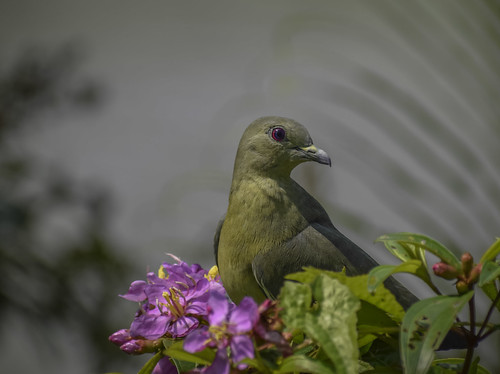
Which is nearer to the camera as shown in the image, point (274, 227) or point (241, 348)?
point (241, 348)

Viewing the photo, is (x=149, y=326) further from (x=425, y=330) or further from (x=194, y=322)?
(x=425, y=330)

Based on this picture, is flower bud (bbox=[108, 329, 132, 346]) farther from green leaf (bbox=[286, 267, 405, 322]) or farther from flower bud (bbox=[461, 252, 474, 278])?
flower bud (bbox=[461, 252, 474, 278])

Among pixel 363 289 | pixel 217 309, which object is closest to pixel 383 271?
pixel 363 289

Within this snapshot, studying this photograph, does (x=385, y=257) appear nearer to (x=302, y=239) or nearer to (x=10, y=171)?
(x=302, y=239)

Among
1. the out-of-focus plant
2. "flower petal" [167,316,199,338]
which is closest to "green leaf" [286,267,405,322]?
the out-of-focus plant

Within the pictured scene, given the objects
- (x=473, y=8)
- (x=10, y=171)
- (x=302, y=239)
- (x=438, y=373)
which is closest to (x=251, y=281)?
(x=302, y=239)

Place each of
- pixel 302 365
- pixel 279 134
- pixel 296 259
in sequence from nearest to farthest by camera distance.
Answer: pixel 302 365 → pixel 296 259 → pixel 279 134

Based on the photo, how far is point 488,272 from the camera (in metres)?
0.40

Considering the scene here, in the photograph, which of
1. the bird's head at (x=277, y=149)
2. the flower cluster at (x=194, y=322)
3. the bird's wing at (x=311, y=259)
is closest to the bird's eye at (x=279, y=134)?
the bird's head at (x=277, y=149)

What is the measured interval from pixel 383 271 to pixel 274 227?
1.41 feet

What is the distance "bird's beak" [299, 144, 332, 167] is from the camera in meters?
0.88

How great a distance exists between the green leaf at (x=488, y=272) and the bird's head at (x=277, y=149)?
494 millimetres

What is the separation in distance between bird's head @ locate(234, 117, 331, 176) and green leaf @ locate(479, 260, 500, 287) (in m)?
0.49

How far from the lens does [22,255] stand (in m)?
2.19
